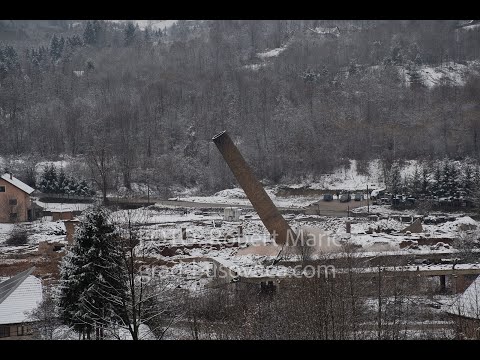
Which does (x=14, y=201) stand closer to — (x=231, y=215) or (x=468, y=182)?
(x=231, y=215)

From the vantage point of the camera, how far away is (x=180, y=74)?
46656mm

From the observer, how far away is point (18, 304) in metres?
8.95

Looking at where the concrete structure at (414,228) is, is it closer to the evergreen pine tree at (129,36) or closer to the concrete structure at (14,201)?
the concrete structure at (14,201)

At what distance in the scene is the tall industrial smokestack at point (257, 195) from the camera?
12922mm

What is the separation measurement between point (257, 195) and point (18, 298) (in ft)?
18.5

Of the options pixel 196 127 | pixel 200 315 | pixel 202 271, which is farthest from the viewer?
pixel 196 127

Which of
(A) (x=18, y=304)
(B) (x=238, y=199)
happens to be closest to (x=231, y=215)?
(B) (x=238, y=199)

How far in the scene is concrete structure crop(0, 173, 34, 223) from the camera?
21359mm

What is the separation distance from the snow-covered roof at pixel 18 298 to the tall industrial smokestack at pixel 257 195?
5.10 m

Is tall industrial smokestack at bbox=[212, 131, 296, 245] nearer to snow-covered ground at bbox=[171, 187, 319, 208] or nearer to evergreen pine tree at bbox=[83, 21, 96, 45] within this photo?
snow-covered ground at bbox=[171, 187, 319, 208]

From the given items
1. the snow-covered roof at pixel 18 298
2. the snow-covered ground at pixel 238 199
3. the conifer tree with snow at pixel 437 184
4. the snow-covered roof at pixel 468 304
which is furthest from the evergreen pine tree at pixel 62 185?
the snow-covered roof at pixel 468 304
